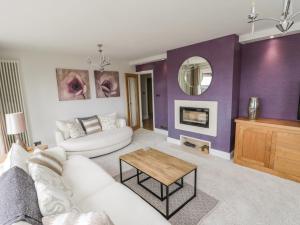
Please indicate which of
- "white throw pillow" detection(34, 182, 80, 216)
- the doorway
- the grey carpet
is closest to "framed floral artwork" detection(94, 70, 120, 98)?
the doorway

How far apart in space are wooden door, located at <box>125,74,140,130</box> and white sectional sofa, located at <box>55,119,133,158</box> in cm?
174

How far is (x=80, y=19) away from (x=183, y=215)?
2.80 m

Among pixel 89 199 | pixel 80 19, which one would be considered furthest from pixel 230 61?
pixel 89 199

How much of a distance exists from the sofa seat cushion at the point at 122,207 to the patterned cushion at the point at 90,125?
2475 millimetres

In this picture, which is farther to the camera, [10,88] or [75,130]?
[75,130]

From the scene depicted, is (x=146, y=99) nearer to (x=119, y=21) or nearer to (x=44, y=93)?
(x=44, y=93)

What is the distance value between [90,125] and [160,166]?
2.51 meters

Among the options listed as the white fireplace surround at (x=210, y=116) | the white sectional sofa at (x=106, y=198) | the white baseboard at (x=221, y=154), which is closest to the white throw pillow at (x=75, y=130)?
the white sectional sofa at (x=106, y=198)

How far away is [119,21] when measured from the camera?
7.32 ft

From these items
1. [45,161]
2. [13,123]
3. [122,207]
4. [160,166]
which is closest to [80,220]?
[122,207]

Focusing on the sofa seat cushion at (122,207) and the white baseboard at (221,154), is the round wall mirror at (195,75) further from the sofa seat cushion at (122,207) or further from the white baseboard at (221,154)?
the sofa seat cushion at (122,207)

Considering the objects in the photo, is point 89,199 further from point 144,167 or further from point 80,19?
point 80,19

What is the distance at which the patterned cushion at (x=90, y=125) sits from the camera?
158 inches

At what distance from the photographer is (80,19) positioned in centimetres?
212
